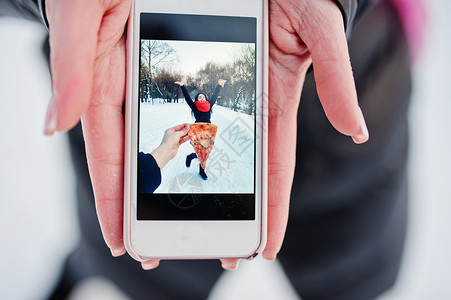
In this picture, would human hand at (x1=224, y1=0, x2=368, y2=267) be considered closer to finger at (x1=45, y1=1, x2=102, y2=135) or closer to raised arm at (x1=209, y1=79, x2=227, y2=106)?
raised arm at (x1=209, y1=79, x2=227, y2=106)

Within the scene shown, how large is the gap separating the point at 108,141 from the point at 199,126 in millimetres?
128

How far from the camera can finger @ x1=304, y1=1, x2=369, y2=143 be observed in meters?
0.42

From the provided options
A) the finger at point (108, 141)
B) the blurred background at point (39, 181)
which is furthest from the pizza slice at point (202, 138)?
the blurred background at point (39, 181)

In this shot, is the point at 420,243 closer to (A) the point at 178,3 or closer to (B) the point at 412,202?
(B) the point at 412,202

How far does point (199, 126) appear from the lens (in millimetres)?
497

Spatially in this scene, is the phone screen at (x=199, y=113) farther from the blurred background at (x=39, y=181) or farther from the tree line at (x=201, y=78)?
the blurred background at (x=39, y=181)

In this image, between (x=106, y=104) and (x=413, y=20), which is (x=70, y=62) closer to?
(x=106, y=104)

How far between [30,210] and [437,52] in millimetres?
833

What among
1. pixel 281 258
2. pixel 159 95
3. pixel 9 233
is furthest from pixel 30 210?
pixel 281 258

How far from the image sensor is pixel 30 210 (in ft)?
2.09

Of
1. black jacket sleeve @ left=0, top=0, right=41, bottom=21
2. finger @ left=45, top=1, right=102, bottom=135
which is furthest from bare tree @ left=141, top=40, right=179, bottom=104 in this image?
black jacket sleeve @ left=0, top=0, right=41, bottom=21

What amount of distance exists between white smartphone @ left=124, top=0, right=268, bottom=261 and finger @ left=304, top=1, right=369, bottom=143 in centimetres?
9

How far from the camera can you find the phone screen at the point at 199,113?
0.49m

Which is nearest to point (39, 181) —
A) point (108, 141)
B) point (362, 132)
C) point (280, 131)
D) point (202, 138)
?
point (108, 141)
